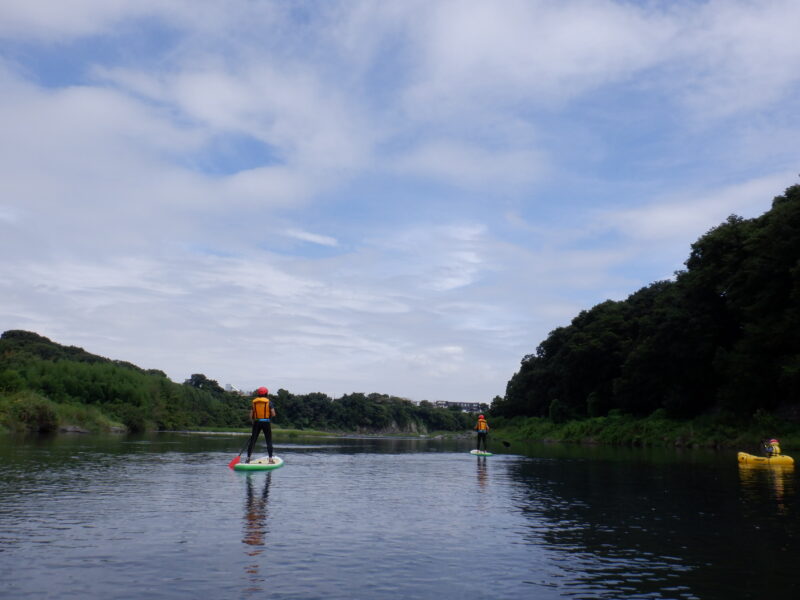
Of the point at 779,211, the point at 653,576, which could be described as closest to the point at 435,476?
the point at 653,576

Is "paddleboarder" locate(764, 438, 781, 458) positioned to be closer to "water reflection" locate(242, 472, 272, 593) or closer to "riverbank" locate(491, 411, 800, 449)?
"riverbank" locate(491, 411, 800, 449)

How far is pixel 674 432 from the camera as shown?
5944cm

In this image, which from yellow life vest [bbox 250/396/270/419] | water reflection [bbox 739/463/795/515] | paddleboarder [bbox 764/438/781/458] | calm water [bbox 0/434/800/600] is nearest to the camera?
calm water [bbox 0/434/800/600]

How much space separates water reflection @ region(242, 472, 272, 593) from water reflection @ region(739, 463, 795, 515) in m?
11.4

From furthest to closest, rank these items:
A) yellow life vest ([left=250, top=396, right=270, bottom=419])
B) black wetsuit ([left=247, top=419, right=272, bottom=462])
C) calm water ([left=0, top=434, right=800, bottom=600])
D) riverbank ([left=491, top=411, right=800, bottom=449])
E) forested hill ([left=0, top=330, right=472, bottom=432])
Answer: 1. forested hill ([left=0, top=330, right=472, bottom=432])
2. riverbank ([left=491, top=411, right=800, bottom=449])
3. yellow life vest ([left=250, top=396, right=270, bottom=419])
4. black wetsuit ([left=247, top=419, right=272, bottom=462])
5. calm water ([left=0, top=434, right=800, bottom=600])

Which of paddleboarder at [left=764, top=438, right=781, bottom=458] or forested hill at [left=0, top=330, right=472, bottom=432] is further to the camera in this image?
Result: forested hill at [left=0, top=330, right=472, bottom=432]

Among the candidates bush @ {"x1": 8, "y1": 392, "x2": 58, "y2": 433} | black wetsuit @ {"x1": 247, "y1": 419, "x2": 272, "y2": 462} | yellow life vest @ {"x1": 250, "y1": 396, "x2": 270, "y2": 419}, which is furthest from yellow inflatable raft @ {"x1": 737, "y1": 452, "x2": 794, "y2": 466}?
bush @ {"x1": 8, "y1": 392, "x2": 58, "y2": 433}

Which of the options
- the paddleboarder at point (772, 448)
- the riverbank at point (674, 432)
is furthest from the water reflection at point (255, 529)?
the riverbank at point (674, 432)

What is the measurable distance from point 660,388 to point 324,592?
6977 centimetres

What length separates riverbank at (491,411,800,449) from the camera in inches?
1826

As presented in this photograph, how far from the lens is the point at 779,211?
151 feet

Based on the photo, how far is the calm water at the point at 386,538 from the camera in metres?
8.51

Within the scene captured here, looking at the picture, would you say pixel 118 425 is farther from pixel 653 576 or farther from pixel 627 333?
pixel 653 576

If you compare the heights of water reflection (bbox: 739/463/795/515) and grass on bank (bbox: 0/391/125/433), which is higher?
grass on bank (bbox: 0/391/125/433)
